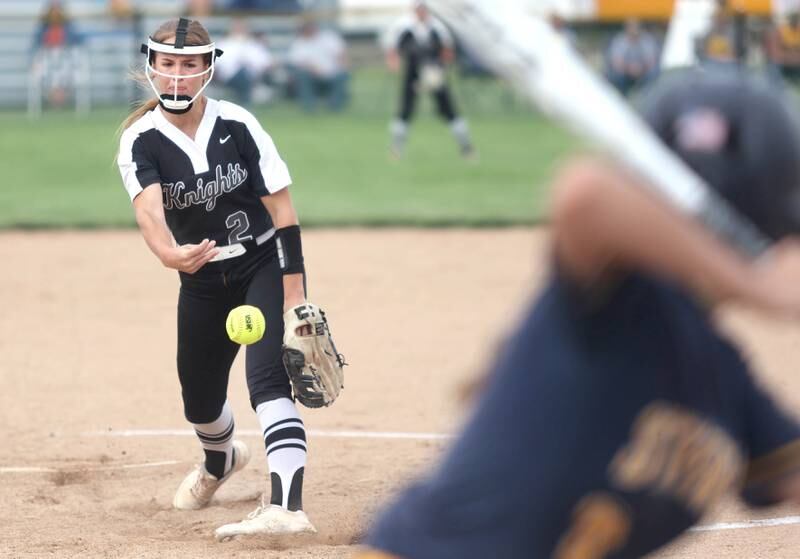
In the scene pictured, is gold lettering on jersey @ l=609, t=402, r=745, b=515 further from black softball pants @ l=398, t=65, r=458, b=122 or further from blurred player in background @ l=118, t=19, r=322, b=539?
black softball pants @ l=398, t=65, r=458, b=122

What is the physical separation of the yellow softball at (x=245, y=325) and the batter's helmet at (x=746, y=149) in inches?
119

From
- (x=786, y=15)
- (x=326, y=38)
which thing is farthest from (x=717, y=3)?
(x=326, y=38)

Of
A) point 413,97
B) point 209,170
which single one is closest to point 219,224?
point 209,170

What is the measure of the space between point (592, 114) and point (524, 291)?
789 centimetres

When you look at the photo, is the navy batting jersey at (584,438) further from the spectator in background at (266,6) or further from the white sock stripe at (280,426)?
the spectator in background at (266,6)

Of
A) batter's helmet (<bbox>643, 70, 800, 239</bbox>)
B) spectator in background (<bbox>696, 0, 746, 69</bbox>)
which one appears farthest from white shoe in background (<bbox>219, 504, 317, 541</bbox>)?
spectator in background (<bbox>696, 0, 746, 69</bbox>)

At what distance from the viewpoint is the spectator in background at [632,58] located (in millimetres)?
23712

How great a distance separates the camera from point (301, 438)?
5.01m

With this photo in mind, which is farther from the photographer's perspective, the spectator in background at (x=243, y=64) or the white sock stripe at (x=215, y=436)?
the spectator in background at (x=243, y=64)

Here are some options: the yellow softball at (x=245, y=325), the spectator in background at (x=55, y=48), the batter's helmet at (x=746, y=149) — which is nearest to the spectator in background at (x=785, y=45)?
the spectator in background at (x=55, y=48)

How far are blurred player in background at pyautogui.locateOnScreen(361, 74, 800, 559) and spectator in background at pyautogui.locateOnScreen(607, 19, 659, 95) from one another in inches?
862

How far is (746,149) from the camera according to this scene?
2.10 m

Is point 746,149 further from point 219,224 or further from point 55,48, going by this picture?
point 55,48

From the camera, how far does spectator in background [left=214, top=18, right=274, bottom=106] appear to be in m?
24.0
